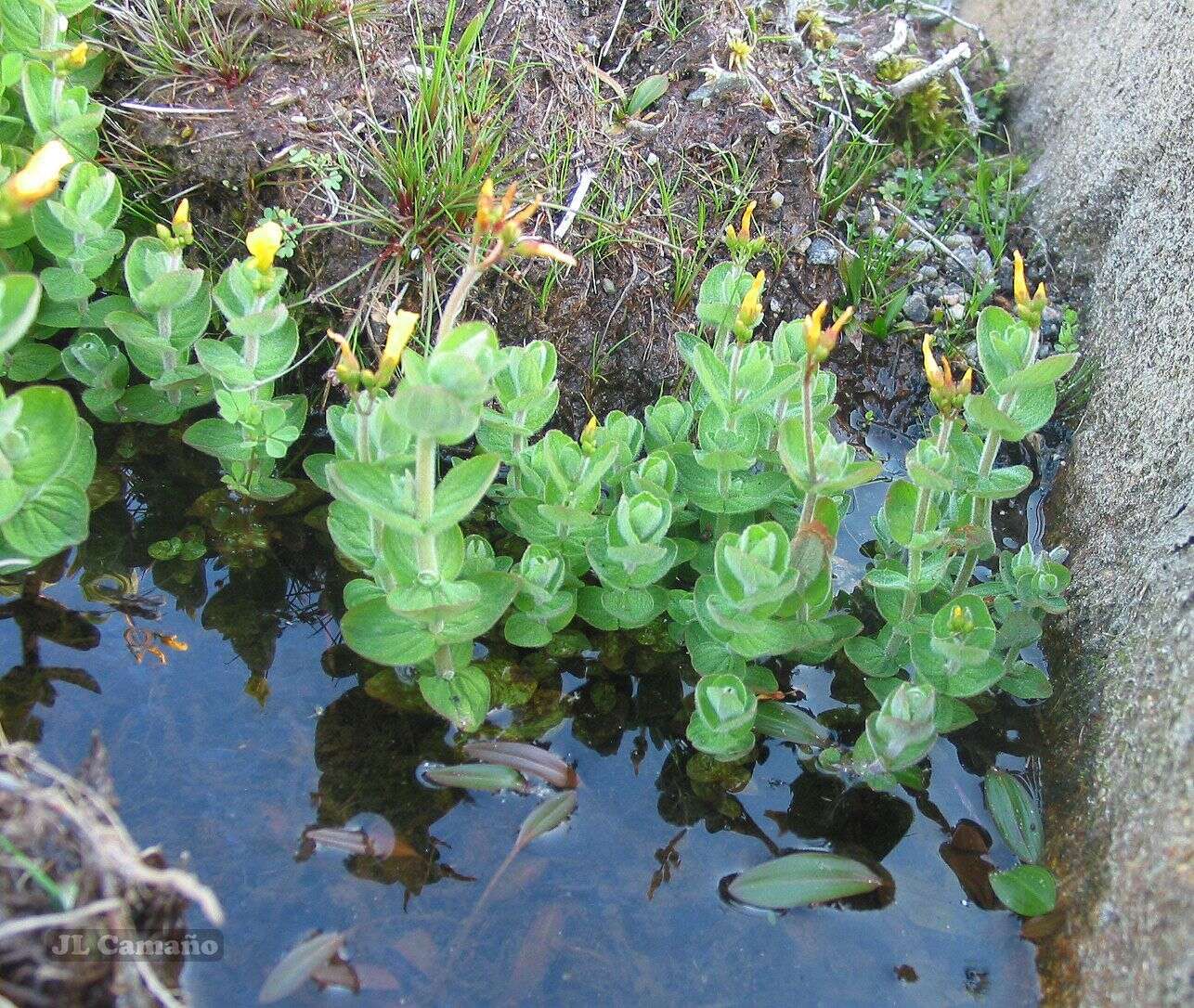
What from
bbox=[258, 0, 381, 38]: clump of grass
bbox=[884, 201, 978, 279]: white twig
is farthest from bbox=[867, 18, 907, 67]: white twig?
bbox=[258, 0, 381, 38]: clump of grass

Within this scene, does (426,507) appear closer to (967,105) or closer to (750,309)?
(750,309)

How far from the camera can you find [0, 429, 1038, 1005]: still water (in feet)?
8.12

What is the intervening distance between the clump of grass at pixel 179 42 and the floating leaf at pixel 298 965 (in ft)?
8.62

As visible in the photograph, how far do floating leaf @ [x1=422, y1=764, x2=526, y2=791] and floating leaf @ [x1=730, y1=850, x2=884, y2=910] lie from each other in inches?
23.3

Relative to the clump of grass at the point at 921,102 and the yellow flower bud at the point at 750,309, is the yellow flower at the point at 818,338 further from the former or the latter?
the clump of grass at the point at 921,102

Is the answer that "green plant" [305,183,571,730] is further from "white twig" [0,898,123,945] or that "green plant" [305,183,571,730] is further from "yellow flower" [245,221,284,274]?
"white twig" [0,898,123,945]

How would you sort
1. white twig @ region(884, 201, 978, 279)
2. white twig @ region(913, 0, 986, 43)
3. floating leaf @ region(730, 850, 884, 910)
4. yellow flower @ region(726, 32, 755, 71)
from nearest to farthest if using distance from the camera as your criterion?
floating leaf @ region(730, 850, 884, 910) < yellow flower @ region(726, 32, 755, 71) < white twig @ region(884, 201, 978, 279) < white twig @ region(913, 0, 986, 43)

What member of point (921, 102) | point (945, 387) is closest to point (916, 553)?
point (945, 387)

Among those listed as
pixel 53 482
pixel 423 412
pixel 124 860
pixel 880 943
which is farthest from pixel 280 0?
pixel 880 943

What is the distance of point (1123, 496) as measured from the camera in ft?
10.2

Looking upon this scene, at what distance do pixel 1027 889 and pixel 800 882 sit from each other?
0.52 m

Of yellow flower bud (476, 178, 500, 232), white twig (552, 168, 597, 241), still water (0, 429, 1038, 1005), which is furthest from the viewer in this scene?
white twig (552, 168, 597, 241)

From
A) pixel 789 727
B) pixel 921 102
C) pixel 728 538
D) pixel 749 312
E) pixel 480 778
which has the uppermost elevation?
pixel 921 102

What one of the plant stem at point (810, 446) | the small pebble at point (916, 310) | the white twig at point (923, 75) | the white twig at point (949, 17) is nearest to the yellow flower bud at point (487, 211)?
the plant stem at point (810, 446)
